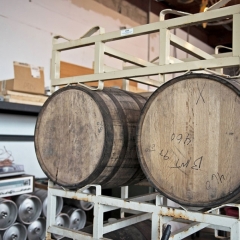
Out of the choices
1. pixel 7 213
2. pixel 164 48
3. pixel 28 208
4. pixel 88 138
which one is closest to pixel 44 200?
pixel 28 208

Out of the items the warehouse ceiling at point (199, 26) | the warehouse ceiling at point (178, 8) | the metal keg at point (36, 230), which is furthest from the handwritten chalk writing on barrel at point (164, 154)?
the warehouse ceiling at point (199, 26)

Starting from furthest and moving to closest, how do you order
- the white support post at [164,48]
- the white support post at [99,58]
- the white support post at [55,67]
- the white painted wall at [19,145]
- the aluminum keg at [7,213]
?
the white painted wall at [19,145]
the aluminum keg at [7,213]
the white support post at [55,67]
the white support post at [99,58]
the white support post at [164,48]

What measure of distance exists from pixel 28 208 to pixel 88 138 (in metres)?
1.62

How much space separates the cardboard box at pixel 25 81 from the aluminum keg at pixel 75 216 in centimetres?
129

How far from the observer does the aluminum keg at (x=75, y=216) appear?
3307 mm

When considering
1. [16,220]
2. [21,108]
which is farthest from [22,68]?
[16,220]

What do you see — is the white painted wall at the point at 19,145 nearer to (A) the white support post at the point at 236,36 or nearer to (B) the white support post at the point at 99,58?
(B) the white support post at the point at 99,58

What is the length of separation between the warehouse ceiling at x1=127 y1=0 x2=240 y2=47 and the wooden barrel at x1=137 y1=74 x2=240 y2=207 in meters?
4.93

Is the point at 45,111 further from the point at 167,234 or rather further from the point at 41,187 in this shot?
the point at 41,187

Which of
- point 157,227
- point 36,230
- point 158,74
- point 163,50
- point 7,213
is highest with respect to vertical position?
point 163,50

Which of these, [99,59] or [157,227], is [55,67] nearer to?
[99,59]

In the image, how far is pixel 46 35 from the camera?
411 centimetres

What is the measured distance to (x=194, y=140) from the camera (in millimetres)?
1289

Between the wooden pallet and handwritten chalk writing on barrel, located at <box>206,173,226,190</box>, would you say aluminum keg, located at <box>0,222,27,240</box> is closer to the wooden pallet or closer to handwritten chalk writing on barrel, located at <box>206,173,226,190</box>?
the wooden pallet
